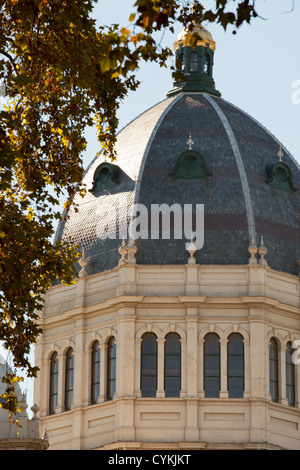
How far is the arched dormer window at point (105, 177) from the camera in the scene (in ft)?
234

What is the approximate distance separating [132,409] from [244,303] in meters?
7.13

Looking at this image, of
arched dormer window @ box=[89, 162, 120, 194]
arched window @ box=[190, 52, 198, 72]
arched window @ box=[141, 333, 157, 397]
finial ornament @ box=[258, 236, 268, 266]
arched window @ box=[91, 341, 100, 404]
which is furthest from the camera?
arched window @ box=[190, 52, 198, 72]

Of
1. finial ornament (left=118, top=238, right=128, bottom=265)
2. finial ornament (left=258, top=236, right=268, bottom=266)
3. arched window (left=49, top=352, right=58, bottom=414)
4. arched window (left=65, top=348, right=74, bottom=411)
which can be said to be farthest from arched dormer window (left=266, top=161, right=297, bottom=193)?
arched window (left=49, top=352, right=58, bottom=414)

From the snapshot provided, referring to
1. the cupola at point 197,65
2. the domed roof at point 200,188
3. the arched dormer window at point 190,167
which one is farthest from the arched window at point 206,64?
the arched dormer window at point 190,167

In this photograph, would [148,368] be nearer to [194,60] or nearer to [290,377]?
[290,377]

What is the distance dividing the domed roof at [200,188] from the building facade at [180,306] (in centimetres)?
7

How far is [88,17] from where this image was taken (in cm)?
3180

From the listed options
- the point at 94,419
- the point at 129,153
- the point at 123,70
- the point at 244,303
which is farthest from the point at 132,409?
the point at 123,70

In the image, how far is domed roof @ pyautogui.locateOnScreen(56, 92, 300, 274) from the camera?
226 feet

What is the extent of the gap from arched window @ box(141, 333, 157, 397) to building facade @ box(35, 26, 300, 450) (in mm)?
65

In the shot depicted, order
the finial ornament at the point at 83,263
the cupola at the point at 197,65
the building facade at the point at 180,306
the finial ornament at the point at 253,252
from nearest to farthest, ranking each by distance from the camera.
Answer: the building facade at the point at 180,306 → the finial ornament at the point at 253,252 → the finial ornament at the point at 83,263 → the cupola at the point at 197,65

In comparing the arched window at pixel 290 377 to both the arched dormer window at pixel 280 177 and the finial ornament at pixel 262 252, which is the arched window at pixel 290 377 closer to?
the finial ornament at pixel 262 252

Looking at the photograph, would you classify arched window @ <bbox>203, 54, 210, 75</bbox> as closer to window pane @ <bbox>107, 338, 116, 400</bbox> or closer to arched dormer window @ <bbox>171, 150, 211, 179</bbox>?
arched dormer window @ <bbox>171, 150, 211, 179</bbox>
